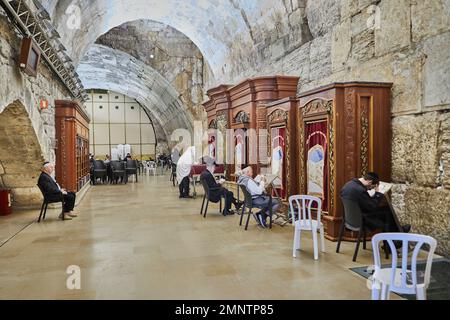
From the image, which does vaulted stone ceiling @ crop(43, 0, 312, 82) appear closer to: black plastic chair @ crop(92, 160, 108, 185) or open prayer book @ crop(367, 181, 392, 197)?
black plastic chair @ crop(92, 160, 108, 185)

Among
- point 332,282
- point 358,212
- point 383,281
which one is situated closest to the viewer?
point 383,281

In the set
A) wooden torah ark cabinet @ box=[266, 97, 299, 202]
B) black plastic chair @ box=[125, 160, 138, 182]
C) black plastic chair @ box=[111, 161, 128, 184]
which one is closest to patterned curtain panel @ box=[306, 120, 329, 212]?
wooden torah ark cabinet @ box=[266, 97, 299, 202]

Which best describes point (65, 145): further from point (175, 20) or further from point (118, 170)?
point (175, 20)

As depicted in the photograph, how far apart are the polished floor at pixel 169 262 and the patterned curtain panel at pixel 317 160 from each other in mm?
669

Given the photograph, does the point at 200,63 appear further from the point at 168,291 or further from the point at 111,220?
the point at 168,291

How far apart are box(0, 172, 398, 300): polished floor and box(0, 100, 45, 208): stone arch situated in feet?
2.82

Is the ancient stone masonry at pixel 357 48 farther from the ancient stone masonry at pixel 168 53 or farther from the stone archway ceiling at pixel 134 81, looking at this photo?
the stone archway ceiling at pixel 134 81

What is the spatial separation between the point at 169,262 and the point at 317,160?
8.46 feet

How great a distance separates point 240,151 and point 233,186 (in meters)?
1.00

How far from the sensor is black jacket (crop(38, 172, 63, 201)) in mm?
6059

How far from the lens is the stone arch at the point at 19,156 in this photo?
5.66 meters

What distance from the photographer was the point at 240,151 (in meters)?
8.75

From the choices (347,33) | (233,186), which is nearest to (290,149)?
(347,33)

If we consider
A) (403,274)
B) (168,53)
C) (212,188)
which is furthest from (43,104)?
(168,53)
